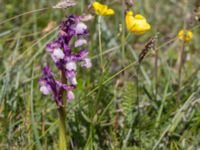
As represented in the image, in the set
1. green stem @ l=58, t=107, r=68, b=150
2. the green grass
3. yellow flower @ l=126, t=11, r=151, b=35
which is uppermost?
yellow flower @ l=126, t=11, r=151, b=35

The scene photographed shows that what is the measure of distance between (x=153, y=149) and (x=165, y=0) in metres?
2.06

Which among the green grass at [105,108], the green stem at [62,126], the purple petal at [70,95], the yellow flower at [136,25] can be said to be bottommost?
the green grass at [105,108]

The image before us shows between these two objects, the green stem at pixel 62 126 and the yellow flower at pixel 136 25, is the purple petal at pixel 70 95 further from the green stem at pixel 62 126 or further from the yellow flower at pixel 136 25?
the yellow flower at pixel 136 25

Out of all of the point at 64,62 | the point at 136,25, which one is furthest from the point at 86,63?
the point at 136,25

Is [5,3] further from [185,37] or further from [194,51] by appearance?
[185,37]

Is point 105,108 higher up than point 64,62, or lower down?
lower down

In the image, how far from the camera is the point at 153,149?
5.83 feet

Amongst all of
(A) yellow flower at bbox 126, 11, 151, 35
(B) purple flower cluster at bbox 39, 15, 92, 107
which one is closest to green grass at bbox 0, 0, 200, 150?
(A) yellow flower at bbox 126, 11, 151, 35

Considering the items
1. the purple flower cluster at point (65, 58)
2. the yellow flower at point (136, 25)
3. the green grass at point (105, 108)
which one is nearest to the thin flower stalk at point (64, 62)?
the purple flower cluster at point (65, 58)

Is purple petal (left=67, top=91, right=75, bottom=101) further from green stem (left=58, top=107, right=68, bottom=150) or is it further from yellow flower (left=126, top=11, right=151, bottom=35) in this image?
yellow flower (left=126, top=11, right=151, bottom=35)

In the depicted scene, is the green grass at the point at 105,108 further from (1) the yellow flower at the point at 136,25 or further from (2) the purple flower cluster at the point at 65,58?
(2) the purple flower cluster at the point at 65,58

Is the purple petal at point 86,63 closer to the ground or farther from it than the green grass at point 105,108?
farther from it

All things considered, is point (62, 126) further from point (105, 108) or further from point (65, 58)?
point (105, 108)

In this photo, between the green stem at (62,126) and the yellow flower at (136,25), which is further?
the yellow flower at (136,25)
